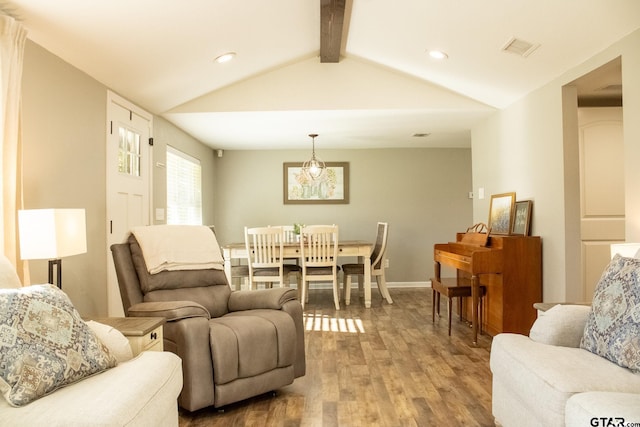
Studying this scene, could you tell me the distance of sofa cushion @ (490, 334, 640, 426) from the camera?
5.56ft

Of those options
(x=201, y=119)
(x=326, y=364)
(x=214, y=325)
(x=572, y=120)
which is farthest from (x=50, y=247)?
(x=572, y=120)

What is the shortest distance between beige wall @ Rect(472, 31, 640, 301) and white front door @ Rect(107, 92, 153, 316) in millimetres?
3290

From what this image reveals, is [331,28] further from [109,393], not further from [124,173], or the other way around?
[109,393]

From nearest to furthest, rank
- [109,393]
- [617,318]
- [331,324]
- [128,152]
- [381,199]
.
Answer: [109,393], [617,318], [128,152], [331,324], [381,199]

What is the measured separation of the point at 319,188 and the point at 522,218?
370cm

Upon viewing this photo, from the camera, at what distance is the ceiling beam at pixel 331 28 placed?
141 inches

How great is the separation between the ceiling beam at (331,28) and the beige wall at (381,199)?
2.91 meters

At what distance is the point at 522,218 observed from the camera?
14.3ft

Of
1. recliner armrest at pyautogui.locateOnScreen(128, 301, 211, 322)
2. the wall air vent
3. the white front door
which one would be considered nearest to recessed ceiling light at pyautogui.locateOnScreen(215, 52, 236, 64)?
the white front door

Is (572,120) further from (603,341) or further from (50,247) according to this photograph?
(50,247)

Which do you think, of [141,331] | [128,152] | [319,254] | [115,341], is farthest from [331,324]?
[115,341]

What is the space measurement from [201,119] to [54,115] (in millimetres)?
2181

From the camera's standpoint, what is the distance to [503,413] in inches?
87.6

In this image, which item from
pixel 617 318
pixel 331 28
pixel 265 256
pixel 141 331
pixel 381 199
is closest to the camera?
pixel 617 318
